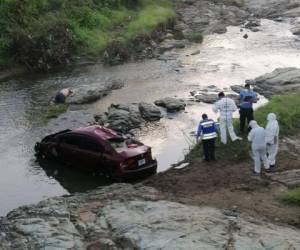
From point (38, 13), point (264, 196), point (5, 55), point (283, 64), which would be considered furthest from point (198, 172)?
point (38, 13)

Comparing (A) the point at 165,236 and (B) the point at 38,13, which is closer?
(A) the point at 165,236

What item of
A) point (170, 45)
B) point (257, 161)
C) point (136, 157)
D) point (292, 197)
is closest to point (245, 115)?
point (257, 161)

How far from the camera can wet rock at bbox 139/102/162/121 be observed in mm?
27156

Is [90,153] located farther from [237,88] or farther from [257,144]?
[237,88]

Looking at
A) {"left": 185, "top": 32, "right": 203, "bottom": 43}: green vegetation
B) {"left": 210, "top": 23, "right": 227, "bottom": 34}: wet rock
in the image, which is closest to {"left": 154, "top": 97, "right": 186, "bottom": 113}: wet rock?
{"left": 185, "top": 32, "right": 203, "bottom": 43}: green vegetation

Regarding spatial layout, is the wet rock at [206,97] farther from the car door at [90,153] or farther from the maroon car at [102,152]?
the car door at [90,153]

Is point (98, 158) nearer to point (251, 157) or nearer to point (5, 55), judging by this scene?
point (251, 157)

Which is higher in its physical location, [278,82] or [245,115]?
[245,115]

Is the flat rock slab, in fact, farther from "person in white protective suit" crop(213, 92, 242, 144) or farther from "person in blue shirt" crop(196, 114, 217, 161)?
"person in white protective suit" crop(213, 92, 242, 144)

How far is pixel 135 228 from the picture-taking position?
14.2 m

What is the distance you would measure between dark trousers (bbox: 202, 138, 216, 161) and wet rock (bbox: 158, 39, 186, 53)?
2534cm

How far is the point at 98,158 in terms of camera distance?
19.8 m

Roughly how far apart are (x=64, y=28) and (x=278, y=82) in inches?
673

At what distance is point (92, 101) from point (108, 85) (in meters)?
3.02
